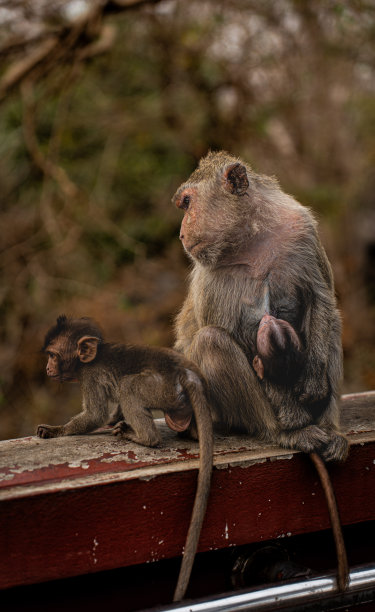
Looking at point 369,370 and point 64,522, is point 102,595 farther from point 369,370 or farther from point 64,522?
point 369,370

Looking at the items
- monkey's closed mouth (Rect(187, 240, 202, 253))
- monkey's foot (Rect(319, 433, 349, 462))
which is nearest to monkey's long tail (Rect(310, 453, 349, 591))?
monkey's foot (Rect(319, 433, 349, 462))

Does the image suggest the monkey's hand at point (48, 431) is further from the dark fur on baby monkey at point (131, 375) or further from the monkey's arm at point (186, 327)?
the monkey's arm at point (186, 327)

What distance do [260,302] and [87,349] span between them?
0.51 metres

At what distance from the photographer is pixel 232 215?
1.69 m

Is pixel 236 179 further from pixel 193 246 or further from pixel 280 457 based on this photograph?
pixel 280 457

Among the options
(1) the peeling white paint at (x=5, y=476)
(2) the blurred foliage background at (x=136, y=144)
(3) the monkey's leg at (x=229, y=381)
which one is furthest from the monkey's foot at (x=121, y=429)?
(2) the blurred foliage background at (x=136, y=144)

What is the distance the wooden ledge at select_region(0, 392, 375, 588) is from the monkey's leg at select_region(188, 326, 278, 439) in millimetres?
72

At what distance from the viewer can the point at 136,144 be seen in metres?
6.00

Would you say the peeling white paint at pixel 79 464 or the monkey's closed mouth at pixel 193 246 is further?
the monkey's closed mouth at pixel 193 246

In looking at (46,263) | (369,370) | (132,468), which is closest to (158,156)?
(46,263)

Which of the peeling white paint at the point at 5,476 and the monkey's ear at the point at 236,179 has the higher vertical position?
the monkey's ear at the point at 236,179

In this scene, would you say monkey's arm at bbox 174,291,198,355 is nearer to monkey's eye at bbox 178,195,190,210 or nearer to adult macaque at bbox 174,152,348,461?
adult macaque at bbox 174,152,348,461

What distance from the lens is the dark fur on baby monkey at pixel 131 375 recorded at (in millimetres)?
1613

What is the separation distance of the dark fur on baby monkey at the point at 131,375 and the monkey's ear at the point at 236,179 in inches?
19.7
